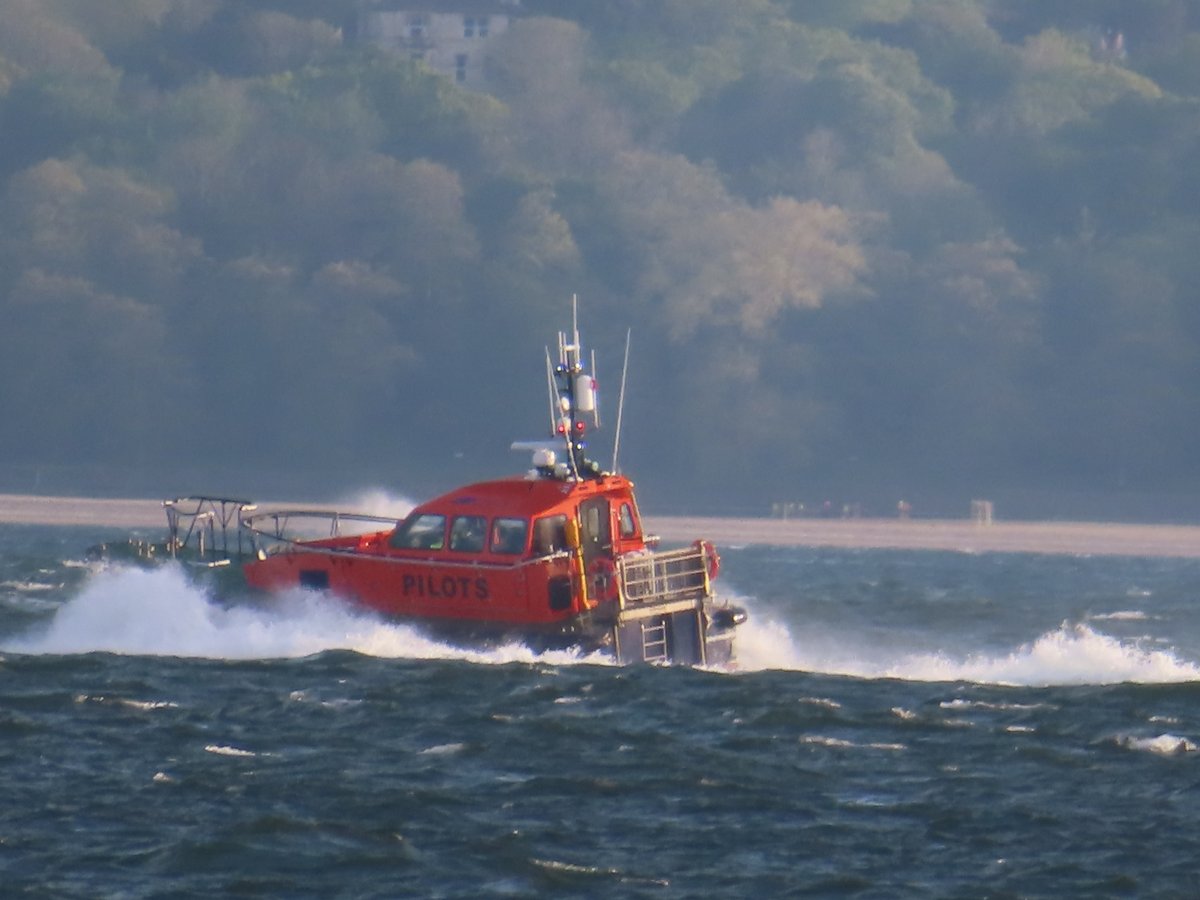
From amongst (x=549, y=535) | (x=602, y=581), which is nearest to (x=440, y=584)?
(x=549, y=535)

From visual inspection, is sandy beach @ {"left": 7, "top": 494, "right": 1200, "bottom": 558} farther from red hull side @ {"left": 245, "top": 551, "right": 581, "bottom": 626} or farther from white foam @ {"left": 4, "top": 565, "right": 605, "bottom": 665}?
red hull side @ {"left": 245, "top": 551, "right": 581, "bottom": 626}

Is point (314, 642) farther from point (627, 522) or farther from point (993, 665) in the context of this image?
point (993, 665)

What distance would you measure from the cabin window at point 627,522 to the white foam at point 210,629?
207 centimetres

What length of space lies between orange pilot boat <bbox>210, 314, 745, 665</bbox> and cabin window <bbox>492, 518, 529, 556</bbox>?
0.04 feet

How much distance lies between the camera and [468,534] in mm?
26359

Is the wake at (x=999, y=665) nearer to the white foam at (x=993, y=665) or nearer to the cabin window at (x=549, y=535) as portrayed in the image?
the white foam at (x=993, y=665)

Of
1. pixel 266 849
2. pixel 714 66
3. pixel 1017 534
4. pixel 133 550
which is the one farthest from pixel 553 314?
pixel 266 849

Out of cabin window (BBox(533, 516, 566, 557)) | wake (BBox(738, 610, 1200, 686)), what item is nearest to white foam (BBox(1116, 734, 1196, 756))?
wake (BBox(738, 610, 1200, 686))

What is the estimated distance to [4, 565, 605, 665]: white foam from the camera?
26391 millimetres

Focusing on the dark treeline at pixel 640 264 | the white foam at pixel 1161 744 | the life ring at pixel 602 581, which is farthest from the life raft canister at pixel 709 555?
the dark treeline at pixel 640 264

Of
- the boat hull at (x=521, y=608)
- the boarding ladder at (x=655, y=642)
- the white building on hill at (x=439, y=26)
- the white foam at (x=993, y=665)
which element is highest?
the white building on hill at (x=439, y=26)

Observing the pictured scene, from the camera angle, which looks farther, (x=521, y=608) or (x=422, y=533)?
(x=422, y=533)

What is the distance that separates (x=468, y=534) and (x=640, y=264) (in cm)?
8647

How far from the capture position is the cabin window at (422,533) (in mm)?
26531
